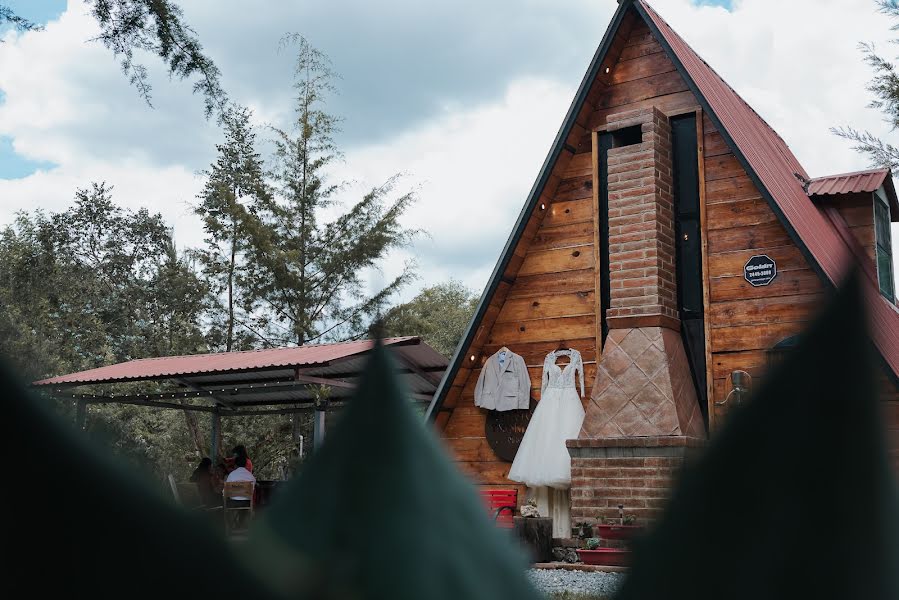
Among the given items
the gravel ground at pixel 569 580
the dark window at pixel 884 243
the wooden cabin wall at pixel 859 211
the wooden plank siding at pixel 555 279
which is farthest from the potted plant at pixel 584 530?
the wooden cabin wall at pixel 859 211

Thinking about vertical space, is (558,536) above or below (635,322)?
below

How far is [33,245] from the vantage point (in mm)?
24812

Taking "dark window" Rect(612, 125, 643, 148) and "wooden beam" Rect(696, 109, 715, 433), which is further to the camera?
"dark window" Rect(612, 125, 643, 148)

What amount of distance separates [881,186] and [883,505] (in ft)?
35.5

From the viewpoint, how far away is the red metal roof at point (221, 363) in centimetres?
1160

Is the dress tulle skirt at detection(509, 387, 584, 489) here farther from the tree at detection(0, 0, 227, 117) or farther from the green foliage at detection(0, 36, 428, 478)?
the green foliage at detection(0, 36, 428, 478)

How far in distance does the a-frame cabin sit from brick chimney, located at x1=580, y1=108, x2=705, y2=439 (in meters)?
0.01

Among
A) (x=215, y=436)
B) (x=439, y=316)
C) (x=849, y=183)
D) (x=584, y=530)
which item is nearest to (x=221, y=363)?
(x=215, y=436)

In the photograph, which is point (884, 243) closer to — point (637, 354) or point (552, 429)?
point (637, 354)

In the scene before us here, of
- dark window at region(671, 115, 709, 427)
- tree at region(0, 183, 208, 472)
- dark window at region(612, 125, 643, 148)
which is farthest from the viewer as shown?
tree at region(0, 183, 208, 472)

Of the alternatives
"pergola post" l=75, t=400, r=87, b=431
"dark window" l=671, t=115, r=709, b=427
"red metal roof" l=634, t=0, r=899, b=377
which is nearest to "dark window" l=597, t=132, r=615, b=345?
"dark window" l=671, t=115, r=709, b=427

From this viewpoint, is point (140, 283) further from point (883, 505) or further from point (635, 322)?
point (883, 505)

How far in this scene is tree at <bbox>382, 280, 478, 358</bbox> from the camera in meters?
20.6

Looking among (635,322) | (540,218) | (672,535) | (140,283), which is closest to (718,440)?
(672,535)
